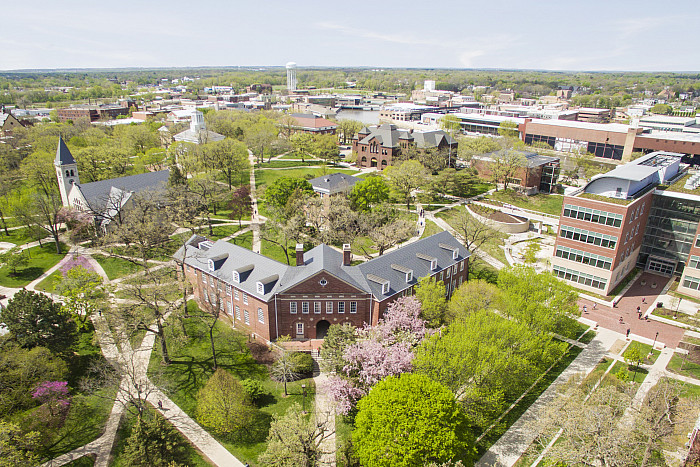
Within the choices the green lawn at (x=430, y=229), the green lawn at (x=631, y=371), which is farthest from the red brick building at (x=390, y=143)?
the green lawn at (x=631, y=371)

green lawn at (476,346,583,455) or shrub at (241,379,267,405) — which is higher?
shrub at (241,379,267,405)

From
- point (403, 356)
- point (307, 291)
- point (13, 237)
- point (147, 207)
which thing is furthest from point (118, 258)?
point (403, 356)

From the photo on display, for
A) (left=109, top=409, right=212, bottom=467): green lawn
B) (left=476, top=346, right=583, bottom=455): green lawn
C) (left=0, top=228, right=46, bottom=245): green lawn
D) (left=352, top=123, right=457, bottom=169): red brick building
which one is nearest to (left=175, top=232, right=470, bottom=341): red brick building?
(left=109, top=409, right=212, bottom=467): green lawn

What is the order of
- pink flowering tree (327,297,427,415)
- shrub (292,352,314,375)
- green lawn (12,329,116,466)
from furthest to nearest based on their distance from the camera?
shrub (292,352,314,375) < pink flowering tree (327,297,427,415) < green lawn (12,329,116,466)

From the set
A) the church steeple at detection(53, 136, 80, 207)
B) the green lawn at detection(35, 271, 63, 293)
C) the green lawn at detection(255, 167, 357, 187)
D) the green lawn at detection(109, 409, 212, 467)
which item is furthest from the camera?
the green lawn at detection(255, 167, 357, 187)

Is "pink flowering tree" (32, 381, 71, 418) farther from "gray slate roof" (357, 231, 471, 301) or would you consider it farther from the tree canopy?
"gray slate roof" (357, 231, 471, 301)

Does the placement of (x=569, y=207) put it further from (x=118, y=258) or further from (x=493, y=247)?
(x=118, y=258)
